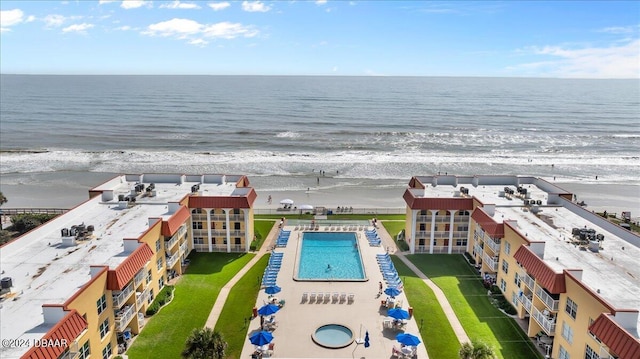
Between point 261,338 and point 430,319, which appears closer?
point 261,338

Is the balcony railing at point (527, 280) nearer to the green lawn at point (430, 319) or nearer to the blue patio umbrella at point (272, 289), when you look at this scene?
the green lawn at point (430, 319)

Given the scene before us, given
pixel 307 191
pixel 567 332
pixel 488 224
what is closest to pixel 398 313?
pixel 567 332

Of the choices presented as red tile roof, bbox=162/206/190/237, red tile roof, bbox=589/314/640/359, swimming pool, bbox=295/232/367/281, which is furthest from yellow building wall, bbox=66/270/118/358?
red tile roof, bbox=589/314/640/359

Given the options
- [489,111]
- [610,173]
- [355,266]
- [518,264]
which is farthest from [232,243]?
[489,111]

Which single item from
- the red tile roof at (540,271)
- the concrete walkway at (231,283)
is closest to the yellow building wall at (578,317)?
the red tile roof at (540,271)

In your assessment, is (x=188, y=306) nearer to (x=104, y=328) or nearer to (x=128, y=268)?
(x=128, y=268)
